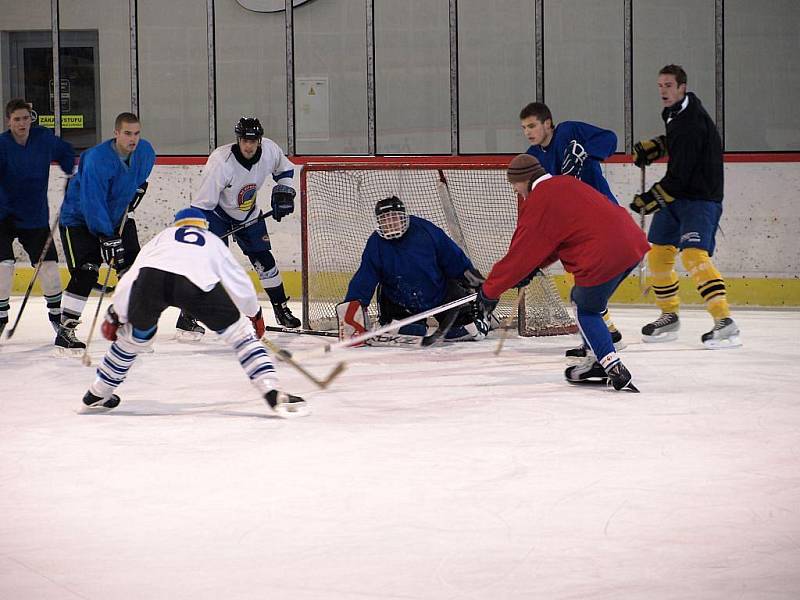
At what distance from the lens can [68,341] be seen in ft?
18.7

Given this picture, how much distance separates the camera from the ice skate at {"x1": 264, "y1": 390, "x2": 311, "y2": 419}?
413 cm

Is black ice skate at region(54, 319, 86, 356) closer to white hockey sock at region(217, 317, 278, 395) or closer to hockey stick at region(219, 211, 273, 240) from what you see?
hockey stick at region(219, 211, 273, 240)

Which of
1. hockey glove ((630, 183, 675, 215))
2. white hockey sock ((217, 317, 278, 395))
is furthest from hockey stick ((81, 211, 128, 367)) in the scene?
hockey glove ((630, 183, 675, 215))

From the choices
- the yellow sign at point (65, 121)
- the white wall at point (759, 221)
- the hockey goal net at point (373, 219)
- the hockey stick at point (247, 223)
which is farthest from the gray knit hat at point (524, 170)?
the yellow sign at point (65, 121)

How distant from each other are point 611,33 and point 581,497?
6240 millimetres

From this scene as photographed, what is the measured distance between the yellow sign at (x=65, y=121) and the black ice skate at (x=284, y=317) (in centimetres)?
350

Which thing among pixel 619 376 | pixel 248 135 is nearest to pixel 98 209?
pixel 248 135

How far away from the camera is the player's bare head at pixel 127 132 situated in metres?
5.56

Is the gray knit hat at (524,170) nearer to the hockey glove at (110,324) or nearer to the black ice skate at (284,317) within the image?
the hockey glove at (110,324)

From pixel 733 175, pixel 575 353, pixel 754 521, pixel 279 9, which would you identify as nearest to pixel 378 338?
pixel 575 353

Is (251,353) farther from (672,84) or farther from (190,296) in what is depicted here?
(672,84)

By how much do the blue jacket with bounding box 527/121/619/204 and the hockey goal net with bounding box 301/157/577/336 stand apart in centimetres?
126

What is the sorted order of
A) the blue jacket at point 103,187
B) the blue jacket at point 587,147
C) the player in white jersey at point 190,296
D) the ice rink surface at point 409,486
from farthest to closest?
the blue jacket at point 103,187 → the blue jacket at point 587,147 → the player in white jersey at point 190,296 → the ice rink surface at point 409,486

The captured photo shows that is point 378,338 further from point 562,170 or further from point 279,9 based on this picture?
point 279,9
